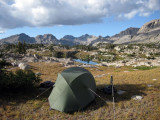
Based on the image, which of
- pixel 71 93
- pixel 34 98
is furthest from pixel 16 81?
pixel 71 93

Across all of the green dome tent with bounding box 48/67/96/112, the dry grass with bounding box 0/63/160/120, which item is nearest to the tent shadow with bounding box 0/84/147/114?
the dry grass with bounding box 0/63/160/120

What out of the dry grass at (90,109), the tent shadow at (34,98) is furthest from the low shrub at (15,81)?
the dry grass at (90,109)

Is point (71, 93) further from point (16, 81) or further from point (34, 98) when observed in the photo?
point (16, 81)

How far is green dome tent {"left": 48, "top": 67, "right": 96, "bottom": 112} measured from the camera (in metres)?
12.4

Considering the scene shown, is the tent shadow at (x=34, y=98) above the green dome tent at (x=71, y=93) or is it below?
below

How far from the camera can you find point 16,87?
52.6 feet

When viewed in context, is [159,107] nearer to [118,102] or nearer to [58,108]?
[118,102]

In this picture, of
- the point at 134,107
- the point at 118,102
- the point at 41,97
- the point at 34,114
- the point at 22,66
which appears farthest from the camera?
the point at 22,66

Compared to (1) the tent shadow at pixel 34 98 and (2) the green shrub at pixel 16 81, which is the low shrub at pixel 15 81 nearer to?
(2) the green shrub at pixel 16 81

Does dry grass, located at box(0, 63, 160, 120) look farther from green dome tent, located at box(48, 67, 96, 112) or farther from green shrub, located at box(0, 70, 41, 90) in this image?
green shrub, located at box(0, 70, 41, 90)

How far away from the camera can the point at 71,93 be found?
501 inches

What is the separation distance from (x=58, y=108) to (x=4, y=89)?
27.9ft

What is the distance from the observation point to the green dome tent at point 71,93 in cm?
1238

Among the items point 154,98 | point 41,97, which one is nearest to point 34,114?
point 41,97
